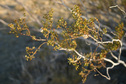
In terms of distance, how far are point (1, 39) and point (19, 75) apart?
232 centimetres

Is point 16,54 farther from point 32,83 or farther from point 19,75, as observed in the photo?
point 32,83

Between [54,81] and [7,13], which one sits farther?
[7,13]

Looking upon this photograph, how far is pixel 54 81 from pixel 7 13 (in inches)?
184

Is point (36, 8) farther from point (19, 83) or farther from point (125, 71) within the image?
point (125, 71)

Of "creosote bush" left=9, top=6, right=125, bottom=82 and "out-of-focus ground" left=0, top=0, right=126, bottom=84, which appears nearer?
"creosote bush" left=9, top=6, right=125, bottom=82

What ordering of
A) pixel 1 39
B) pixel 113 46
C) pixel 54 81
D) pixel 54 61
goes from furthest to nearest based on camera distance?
1. pixel 1 39
2. pixel 54 61
3. pixel 54 81
4. pixel 113 46

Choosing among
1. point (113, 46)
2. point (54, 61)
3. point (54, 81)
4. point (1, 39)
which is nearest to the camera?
point (113, 46)

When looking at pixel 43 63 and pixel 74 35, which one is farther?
pixel 43 63

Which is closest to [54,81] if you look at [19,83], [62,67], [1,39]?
[62,67]

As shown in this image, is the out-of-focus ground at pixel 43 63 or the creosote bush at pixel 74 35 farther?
the out-of-focus ground at pixel 43 63

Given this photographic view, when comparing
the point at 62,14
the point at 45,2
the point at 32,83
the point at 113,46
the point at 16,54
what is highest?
the point at 45,2

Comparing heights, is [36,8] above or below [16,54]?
above

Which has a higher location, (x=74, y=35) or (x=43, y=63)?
(x=74, y=35)

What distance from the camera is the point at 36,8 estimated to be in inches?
268
